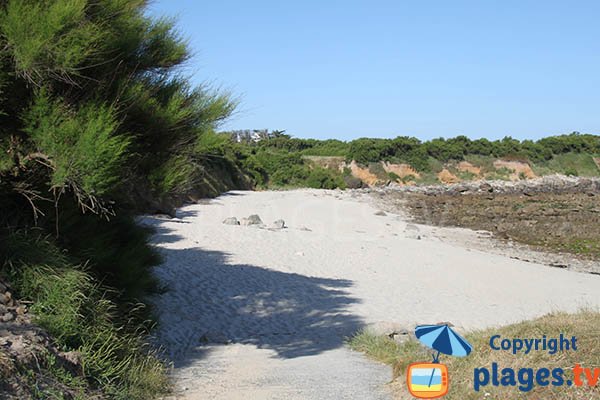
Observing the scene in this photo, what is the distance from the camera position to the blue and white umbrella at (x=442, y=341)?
410 cm

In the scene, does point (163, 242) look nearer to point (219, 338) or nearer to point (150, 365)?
point (219, 338)

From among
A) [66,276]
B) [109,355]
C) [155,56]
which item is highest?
[155,56]

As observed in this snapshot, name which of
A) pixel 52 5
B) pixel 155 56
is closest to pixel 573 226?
pixel 155 56

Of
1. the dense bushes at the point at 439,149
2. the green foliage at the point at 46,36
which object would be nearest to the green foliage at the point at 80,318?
the green foliage at the point at 46,36

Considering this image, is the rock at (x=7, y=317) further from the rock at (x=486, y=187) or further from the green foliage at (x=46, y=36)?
the rock at (x=486, y=187)

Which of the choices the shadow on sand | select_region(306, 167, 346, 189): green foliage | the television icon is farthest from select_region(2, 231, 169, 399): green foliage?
select_region(306, 167, 346, 189): green foliage

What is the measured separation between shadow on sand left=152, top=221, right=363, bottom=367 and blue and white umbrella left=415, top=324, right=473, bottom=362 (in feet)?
14.6

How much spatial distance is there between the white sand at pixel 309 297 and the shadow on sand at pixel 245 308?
0.02 metres

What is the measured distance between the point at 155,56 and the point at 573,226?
2654cm

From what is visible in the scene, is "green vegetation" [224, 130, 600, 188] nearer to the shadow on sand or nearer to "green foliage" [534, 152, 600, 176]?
"green foliage" [534, 152, 600, 176]

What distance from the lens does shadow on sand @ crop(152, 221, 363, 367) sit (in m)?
9.58

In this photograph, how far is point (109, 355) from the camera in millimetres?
6121

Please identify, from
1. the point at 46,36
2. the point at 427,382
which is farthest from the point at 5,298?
the point at 427,382

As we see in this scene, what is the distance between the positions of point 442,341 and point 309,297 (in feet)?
28.7
